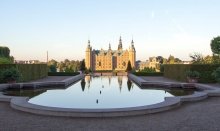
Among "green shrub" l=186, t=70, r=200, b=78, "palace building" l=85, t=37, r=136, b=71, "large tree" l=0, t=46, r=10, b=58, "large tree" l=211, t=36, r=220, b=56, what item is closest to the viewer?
"green shrub" l=186, t=70, r=200, b=78

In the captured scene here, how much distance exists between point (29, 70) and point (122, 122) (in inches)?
787

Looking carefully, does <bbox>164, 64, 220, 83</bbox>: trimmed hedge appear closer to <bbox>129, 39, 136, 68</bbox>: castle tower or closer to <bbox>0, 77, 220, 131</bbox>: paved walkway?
<bbox>0, 77, 220, 131</bbox>: paved walkway

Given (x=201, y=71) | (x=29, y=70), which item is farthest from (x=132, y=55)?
(x=201, y=71)

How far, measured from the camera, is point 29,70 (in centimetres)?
2603

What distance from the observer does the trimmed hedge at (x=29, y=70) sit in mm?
22672

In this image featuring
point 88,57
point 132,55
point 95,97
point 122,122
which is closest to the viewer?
point 122,122

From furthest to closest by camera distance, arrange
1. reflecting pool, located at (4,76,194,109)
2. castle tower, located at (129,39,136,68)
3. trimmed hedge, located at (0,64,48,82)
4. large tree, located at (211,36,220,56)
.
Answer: castle tower, located at (129,39,136,68) → large tree, located at (211,36,220,56) → trimmed hedge, located at (0,64,48,82) → reflecting pool, located at (4,76,194,109)

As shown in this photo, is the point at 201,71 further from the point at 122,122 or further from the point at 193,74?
the point at 122,122

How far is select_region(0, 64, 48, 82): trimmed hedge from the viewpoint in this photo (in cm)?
2267

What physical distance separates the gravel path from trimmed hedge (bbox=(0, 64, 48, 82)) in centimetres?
1387

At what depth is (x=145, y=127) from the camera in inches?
278

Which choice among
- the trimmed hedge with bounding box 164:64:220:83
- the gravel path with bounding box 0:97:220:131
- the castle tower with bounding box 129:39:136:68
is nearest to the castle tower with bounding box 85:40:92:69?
the castle tower with bounding box 129:39:136:68

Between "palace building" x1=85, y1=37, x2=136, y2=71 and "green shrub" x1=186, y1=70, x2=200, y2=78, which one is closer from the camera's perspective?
"green shrub" x1=186, y1=70, x2=200, y2=78

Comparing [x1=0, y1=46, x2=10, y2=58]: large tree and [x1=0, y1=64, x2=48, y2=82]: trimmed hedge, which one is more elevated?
[x1=0, y1=46, x2=10, y2=58]: large tree
